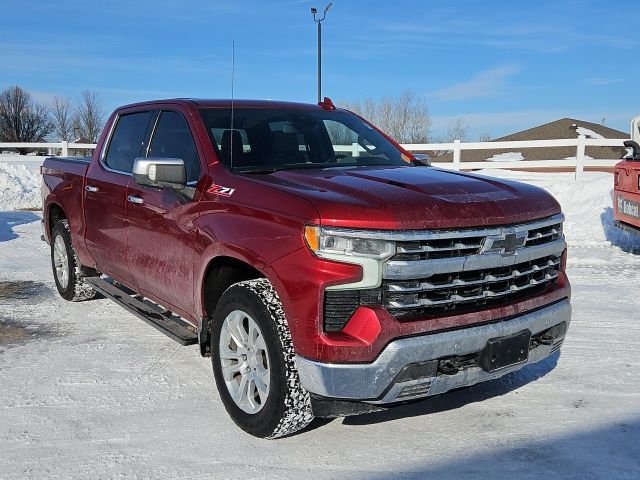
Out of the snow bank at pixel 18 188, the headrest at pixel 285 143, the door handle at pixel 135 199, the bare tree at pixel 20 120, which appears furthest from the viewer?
the bare tree at pixel 20 120

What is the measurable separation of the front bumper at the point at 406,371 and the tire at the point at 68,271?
385 centimetres

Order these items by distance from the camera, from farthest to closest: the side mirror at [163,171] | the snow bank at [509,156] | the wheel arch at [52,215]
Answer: the snow bank at [509,156]
the wheel arch at [52,215]
the side mirror at [163,171]

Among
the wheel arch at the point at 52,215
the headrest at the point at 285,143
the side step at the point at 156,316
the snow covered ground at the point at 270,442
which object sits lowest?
the snow covered ground at the point at 270,442

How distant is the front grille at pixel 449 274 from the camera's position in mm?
3053

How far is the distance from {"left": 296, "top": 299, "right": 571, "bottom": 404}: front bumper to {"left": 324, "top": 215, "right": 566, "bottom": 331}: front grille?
14cm

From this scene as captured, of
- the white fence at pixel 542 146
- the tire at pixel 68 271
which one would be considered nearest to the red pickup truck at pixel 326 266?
the tire at pixel 68 271

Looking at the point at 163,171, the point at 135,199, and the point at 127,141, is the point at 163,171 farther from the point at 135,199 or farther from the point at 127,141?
the point at 127,141

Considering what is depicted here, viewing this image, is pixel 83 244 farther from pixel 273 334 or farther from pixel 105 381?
pixel 273 334

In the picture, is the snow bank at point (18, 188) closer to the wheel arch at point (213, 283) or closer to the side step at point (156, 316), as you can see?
the side step at point (156, 316)

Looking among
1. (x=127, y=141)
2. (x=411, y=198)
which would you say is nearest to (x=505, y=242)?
(x=411, y=198)

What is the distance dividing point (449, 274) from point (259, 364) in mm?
1095

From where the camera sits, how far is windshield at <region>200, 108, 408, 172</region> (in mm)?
4191

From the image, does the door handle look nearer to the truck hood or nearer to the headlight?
the truck hood

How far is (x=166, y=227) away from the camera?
168 inches
